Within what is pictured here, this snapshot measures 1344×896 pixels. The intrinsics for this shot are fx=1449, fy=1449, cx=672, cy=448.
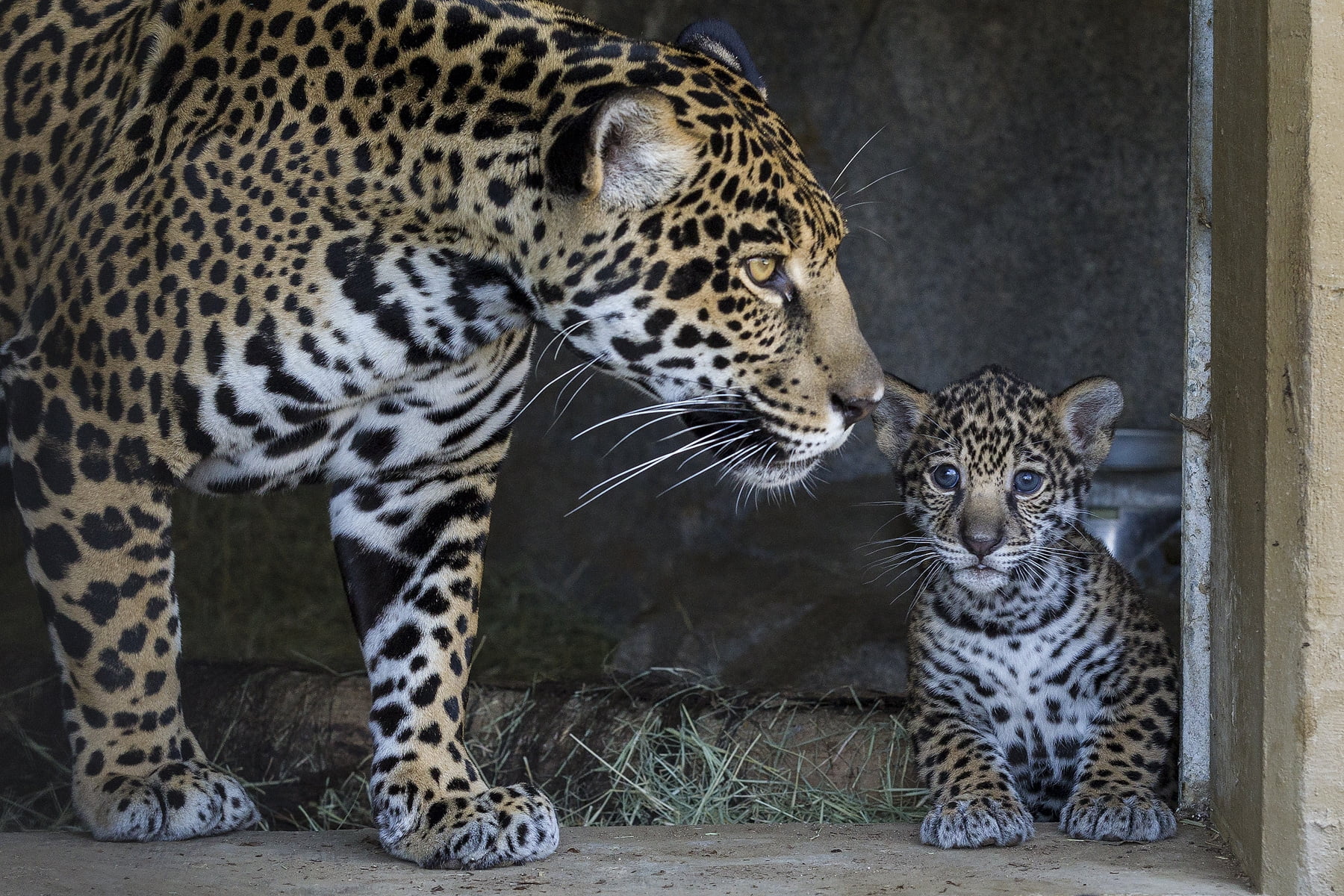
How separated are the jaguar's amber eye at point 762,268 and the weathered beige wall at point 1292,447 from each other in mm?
1278

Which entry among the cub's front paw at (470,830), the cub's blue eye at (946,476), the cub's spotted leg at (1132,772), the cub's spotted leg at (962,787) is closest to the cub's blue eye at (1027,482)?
the cub's blue eye at (946,476)

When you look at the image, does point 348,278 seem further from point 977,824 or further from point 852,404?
point 977,824

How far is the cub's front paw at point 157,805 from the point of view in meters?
4.34

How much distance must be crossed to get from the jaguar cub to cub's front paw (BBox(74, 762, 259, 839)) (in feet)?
7.62

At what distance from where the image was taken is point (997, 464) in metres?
5.20

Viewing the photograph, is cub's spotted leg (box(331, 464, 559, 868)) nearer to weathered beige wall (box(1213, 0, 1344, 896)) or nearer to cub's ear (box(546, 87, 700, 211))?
cub's ear (box(546, 87, 700, 211))

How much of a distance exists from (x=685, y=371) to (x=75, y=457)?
1795mm

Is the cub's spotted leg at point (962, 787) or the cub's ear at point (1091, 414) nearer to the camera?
the cub's spotted leg at point (962, 787)

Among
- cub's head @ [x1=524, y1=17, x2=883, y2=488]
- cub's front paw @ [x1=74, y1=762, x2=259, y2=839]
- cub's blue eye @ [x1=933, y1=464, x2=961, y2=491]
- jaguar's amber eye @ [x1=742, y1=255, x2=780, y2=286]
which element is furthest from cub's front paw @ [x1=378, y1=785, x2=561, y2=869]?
cub's blue eye @ [x1=933, y1=464, x2=961, y2=491]

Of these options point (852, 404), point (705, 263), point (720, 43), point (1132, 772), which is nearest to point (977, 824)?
point (1132, 772)

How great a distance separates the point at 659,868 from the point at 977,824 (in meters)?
0.99

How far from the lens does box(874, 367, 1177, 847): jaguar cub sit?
195 inches

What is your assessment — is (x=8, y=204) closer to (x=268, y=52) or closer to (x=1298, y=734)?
(x=268, y=52)

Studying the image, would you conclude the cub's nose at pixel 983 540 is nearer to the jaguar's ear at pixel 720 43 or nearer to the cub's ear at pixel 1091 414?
the cub's ear at pixel 1091 414
